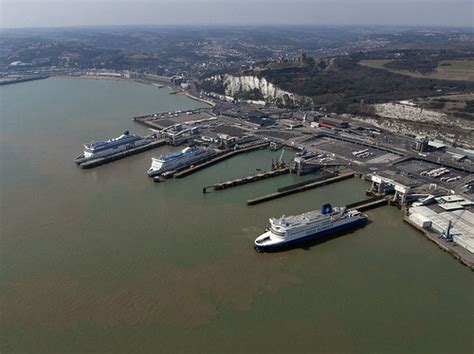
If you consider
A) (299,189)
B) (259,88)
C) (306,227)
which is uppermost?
(259,88)

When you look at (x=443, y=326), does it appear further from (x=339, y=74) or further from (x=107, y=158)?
(x=339, y=74)

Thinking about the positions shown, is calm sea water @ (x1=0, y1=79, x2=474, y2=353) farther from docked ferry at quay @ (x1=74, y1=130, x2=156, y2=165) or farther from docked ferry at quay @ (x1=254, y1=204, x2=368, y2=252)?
docked ferry at quay @ (x1=74, y1=130, x2=156, y2=165)

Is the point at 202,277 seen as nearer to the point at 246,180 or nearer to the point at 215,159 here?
the point at 246,180

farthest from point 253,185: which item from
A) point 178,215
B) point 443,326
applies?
point 443,326

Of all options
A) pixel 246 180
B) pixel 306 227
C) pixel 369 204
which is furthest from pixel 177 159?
pixel 369 204

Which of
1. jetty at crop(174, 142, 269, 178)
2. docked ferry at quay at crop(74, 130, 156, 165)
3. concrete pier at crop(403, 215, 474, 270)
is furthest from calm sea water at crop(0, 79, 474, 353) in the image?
docked ferry at quay at crop(74, 130, 156, 165)

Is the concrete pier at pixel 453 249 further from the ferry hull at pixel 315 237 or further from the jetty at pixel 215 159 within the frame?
the jetty at pixel 215 159
